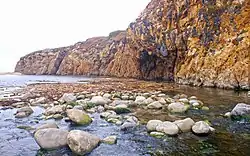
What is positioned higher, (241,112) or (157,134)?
(241,112)

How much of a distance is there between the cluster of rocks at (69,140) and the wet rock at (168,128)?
278 cm

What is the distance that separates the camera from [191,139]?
473 inches

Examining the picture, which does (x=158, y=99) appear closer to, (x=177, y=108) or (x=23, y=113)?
(x=177, y=108)

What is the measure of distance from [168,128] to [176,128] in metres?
0.41

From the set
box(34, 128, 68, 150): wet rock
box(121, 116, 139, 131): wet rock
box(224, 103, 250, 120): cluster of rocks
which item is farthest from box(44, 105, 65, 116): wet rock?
box(224, 103, 250, 120): cluster of rocks

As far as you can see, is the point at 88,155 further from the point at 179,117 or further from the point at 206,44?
the point at 206,44

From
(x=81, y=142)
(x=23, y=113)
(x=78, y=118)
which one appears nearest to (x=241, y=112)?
(x=78, y=118)

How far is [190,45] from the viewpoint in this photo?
47.4 m

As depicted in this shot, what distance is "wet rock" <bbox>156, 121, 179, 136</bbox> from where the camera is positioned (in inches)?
505

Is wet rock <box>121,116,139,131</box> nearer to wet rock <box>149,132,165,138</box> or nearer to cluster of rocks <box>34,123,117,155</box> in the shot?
wet rock <box>149,132,165,138</box>

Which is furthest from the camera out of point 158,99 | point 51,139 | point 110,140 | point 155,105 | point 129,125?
point 158,99

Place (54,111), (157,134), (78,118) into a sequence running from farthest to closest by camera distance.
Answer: (54,111) < (78,118) < (157,134)

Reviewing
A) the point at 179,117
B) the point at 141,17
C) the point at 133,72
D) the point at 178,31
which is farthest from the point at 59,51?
the point at 179,117

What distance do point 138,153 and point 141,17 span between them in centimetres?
6278
